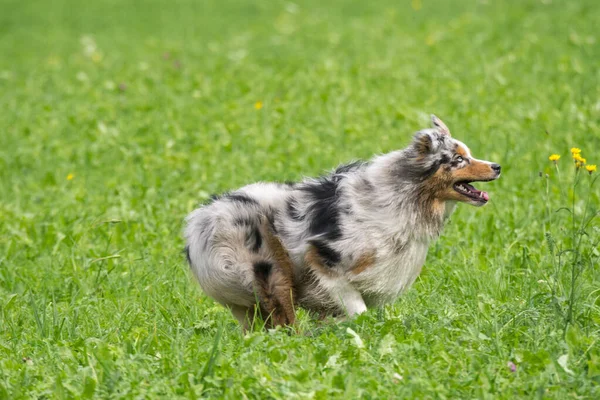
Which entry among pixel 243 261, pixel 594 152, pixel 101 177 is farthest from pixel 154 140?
pixel 243 261

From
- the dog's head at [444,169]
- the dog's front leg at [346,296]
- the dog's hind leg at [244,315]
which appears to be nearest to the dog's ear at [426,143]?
the dog's head at [444,169]

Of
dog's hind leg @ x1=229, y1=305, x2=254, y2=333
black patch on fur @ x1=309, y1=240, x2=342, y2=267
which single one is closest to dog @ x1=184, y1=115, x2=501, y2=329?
black patch on fur @ x1=309, y1=240, x2=342, y2=267

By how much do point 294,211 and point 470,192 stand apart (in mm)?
1022

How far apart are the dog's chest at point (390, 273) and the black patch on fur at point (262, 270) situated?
0.48 metres

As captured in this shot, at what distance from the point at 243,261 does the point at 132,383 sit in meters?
1.12

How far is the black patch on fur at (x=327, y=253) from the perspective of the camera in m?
5.20

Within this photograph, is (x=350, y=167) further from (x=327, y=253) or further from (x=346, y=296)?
(x=346, y=296)

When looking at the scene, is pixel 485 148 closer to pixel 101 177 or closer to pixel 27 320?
pixel 101 177

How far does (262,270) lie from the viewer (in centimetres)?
527

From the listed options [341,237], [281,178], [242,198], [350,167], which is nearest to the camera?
[341,237]

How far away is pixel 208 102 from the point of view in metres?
11.8

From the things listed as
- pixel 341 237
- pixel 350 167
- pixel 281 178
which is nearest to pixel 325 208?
pixel 341 237

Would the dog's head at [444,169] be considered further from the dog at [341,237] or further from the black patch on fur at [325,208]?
the black patch on fur at [325,208]

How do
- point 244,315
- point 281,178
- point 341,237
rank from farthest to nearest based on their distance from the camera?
point 281,178, point 244,315, point 341,237
